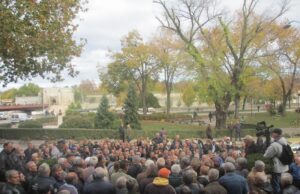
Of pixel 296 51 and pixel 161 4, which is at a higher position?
pixel 161 4

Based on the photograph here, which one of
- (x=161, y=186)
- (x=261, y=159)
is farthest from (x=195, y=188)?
(x=261, y=159)

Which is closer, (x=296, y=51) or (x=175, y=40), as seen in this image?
(x=296, y=51)

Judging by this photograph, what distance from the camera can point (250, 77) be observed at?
44.4 meters

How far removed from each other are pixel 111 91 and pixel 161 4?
2625 centimetres

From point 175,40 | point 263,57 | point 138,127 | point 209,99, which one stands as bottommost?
point 138,127

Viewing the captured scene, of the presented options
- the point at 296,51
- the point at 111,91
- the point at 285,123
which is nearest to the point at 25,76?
the point at 285,123

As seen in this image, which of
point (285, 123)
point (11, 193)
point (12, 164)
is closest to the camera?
point (11, 193)

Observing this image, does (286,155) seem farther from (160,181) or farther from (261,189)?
(160,181)

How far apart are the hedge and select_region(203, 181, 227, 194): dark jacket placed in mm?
27838

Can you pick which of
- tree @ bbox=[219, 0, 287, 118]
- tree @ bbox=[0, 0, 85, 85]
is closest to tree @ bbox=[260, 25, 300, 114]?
tree @ bbox=[219, 0, 287, 118]

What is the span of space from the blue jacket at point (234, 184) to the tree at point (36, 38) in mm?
11417

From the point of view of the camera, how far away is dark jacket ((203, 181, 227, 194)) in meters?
8.23

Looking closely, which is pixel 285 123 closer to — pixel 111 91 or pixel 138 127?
pixel 138 127

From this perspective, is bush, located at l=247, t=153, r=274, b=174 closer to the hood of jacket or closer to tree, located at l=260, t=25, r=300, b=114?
the hood of jacket
